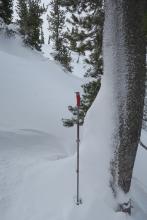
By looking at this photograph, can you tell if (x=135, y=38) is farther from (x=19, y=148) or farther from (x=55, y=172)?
(x=19, y=148)

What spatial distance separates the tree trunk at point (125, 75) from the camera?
5.41 meters

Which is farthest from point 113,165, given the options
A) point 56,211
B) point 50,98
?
point 50,98

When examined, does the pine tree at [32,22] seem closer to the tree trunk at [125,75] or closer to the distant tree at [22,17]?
the distant tree at [22,17]

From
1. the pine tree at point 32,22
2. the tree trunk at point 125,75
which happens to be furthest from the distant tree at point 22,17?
the tree trunk at point 125,75

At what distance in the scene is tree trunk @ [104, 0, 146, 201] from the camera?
541 cm

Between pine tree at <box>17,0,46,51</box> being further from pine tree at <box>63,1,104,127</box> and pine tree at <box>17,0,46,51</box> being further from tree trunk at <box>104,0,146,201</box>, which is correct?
tree trunk at <box>104,0,146,201</box>

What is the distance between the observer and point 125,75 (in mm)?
5555

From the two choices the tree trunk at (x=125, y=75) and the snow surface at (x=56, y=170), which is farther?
the snow surface at (x=56, y=170)

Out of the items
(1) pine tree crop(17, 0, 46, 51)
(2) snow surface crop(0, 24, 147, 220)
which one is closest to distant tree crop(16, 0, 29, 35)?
(1) pine tree crop(17, 0, 46, 51)

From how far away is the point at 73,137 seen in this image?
40.1 feet

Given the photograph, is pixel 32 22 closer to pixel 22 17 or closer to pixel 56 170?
pixel 22 17

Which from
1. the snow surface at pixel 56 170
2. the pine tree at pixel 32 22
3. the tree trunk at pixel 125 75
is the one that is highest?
the pine tree at pixel 32 22

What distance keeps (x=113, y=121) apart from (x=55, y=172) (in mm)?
1820

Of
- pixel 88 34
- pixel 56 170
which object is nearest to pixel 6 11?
pixel 88 34
